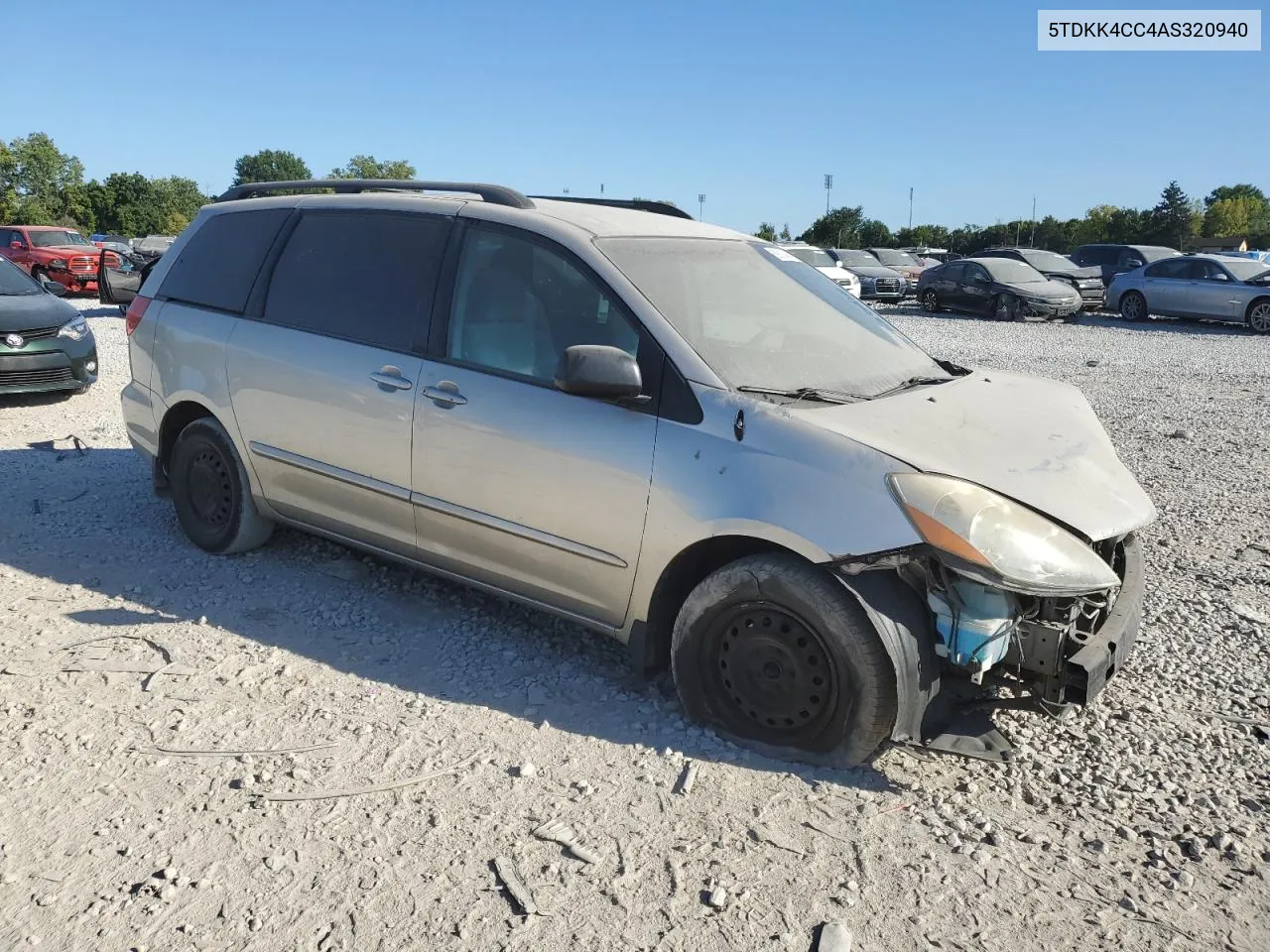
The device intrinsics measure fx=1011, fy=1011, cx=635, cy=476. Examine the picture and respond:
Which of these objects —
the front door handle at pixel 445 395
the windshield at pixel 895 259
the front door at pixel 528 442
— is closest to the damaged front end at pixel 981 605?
the front door at pixel 528 442

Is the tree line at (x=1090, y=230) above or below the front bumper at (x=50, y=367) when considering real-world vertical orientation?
above

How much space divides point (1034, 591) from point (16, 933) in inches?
114

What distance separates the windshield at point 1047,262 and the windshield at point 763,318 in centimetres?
2263

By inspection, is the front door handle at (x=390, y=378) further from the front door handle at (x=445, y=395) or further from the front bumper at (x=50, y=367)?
the front bumper at (x=50, y=367)

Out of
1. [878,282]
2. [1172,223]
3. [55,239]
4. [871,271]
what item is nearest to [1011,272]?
[878,282]

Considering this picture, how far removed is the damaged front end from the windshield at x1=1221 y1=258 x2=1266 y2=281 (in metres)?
20.9

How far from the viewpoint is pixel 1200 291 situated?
2114cm

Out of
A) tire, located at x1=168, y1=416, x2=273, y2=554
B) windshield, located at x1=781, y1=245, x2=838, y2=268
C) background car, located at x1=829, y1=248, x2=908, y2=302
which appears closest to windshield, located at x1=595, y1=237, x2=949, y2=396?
tire, located at x1=168, y1=416, x2=273, y2=554

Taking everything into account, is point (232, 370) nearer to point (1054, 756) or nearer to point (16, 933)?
point (16, 933)

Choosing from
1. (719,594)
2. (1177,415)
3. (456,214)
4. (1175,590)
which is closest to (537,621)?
(719,594)

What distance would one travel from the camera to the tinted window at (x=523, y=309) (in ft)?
12.7

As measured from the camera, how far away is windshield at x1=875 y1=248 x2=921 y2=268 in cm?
3338

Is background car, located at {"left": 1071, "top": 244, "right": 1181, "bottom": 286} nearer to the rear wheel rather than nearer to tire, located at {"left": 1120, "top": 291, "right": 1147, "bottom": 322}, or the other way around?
tire, located at {"left": 1120, "top": 291, "right": 1147, "bottom": 322}

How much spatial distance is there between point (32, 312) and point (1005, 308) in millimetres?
19271
